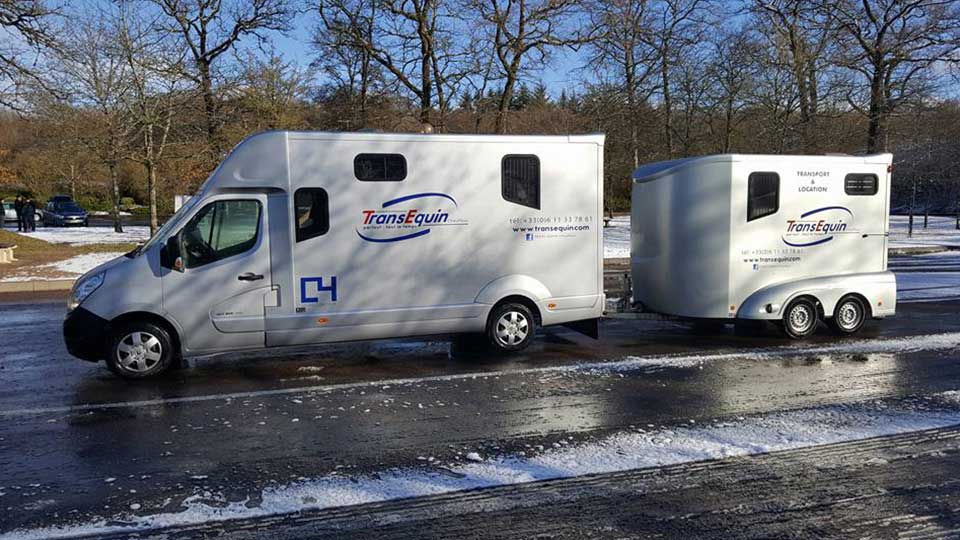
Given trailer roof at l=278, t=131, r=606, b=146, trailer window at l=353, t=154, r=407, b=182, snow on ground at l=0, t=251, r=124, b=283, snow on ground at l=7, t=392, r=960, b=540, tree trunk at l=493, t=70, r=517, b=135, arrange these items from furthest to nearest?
tree trunk at l=493, t=70, r=517, b=135 < snow on ground at l=0, t=251, r=124, b=283 < trailer window at l=353, t=154, r=407, b=182 < trailer roof at l=278, t=131, r=606, b=146 < snow on ground at l=7, t=392, r=960, b=540

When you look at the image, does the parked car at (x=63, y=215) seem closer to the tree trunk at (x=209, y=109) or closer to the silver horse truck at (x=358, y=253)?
the tree trunk at (x=209, y=109)

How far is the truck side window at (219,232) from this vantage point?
794cm

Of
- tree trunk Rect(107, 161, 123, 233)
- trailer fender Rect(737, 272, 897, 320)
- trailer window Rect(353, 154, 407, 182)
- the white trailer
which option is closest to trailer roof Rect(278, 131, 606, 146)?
trailer window Rect(353, 154, 407, 182)

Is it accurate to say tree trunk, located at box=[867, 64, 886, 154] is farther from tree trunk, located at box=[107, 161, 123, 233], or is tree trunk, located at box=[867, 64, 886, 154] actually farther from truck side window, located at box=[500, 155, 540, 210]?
tree trunk, located at box=[107, 161, 123, 233]

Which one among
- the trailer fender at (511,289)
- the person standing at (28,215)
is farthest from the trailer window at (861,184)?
the person standing at (28,215)

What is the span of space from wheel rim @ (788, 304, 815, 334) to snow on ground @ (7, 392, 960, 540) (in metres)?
3.33

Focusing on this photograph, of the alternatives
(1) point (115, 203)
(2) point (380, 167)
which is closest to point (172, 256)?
(2) point (380, 167)

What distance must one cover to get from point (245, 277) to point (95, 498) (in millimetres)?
3657

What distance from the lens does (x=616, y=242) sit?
28.2 meters

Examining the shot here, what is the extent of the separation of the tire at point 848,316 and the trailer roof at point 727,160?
1.98 metres

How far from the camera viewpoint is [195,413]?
6656mm

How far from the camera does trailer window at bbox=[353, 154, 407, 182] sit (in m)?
8.45

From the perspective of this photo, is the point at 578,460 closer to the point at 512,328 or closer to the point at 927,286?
the point at 512,328

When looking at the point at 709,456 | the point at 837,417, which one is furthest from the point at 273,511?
the point at 837,417
